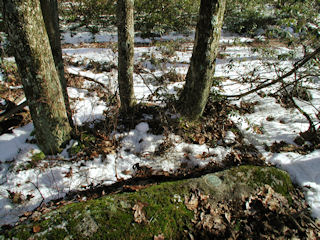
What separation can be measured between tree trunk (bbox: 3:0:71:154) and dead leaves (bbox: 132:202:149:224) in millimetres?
2253

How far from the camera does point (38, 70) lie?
2695mm

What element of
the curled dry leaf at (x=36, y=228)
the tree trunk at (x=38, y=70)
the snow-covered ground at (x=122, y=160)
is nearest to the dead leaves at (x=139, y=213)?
the curled dry leaf at (x=36, y=228)

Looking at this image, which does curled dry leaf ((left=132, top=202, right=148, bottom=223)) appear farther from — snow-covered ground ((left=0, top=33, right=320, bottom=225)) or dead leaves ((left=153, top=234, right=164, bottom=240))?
snow-covered ground ((left=0, top=33, right=320, bottom=225))

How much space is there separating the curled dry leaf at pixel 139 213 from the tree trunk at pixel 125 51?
2758 millimetres

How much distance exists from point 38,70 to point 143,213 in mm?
2541

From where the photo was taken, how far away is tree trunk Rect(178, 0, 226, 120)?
2951 mm

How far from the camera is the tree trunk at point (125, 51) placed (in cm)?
342

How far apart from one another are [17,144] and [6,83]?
3005 millimetres

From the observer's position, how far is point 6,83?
5441mm

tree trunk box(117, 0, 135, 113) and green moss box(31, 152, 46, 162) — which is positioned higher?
tree trunk box(117, 0, 135, 113)

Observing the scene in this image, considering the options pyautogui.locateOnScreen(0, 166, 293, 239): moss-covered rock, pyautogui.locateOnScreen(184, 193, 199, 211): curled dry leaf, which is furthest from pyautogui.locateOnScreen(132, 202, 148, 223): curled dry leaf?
pyautogui.locateOnScreen(184, 193, 199, 211): curled dry leaf

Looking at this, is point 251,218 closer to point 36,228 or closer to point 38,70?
→ point 36,228

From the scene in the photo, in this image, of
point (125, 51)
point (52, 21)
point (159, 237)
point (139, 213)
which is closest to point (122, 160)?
point (139, 213)

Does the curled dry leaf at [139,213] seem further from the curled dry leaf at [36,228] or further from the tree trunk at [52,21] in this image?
the tree trunk at [52,21]
